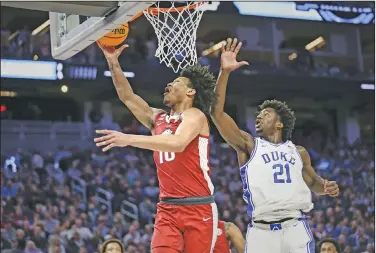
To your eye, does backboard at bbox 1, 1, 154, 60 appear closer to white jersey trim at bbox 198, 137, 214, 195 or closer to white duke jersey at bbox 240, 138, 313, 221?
white jersey trim at bbox 198, 137, 214, 195

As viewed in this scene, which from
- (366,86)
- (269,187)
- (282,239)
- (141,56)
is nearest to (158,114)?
(269,187)

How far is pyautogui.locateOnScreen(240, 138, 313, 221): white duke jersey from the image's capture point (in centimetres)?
574

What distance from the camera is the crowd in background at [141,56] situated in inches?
780

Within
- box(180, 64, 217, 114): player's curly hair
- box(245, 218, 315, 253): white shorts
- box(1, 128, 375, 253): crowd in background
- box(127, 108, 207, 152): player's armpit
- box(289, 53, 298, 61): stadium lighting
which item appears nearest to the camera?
box(127, 108, 207, 152): player's armpit

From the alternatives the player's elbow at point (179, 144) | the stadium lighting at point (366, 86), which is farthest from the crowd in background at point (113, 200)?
the player's elbow at point (179, 144)

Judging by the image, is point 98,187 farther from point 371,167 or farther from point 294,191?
point 294,191

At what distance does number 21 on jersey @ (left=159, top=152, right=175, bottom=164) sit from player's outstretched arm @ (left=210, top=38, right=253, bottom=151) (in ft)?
2.13

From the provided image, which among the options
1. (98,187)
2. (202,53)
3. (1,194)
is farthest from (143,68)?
(1,194)

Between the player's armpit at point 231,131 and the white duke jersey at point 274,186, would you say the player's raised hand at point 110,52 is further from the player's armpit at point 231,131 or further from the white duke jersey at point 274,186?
the white duke jersey at point 274,186

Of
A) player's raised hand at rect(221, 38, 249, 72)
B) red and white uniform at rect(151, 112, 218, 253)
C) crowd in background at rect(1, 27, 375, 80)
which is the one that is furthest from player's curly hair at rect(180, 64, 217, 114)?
crowd in background at rect(1, 27, 375, 80)

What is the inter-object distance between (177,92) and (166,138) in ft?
2.29

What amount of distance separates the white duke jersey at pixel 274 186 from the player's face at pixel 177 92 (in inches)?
30.5

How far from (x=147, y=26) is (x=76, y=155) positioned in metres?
6.41

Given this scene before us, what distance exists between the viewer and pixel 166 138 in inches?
193
